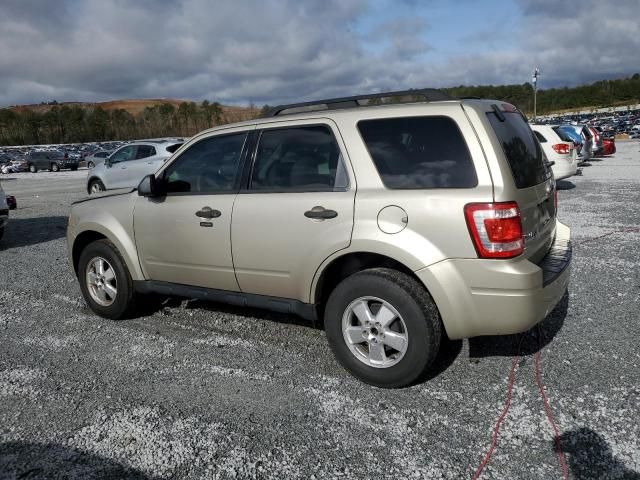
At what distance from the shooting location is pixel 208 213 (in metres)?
4.01

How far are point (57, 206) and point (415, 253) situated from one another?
13899mm

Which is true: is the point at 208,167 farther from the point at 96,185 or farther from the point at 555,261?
the point at 96,185

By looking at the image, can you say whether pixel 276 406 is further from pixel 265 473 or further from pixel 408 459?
pixel 408 459

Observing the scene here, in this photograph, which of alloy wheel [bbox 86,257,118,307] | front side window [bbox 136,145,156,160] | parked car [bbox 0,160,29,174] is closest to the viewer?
alloy wheel [bbox 86,257,118,307]

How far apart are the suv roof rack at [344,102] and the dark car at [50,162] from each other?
41200 mm

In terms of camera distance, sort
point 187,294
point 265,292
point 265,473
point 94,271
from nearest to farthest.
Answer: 1. point 265,473
2. point 265,292
3. point 187,294
4. point 94,271

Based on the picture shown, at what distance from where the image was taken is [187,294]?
4383 mm

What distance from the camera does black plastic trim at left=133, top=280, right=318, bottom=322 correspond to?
376 centimetres

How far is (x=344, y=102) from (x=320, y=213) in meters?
0.88

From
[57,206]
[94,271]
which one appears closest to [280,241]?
[94,271]

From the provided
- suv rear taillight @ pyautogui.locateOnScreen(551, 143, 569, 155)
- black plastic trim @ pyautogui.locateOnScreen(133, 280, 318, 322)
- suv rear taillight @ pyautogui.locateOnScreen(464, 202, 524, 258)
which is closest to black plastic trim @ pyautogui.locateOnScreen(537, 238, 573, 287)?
suv rear taillight @ pyautogui.locateOnScreen(464, 202, 524, 258)

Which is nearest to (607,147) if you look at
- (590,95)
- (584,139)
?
(584,139)

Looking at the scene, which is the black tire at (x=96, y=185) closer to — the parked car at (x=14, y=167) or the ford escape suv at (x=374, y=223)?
the ford escape suv at (x=374, y=223)

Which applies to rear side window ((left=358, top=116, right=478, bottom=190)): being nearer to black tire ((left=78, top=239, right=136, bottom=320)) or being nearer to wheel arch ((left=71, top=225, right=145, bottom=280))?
→ wheel arch ((left=71, top=225, right=145, bottom=280))
